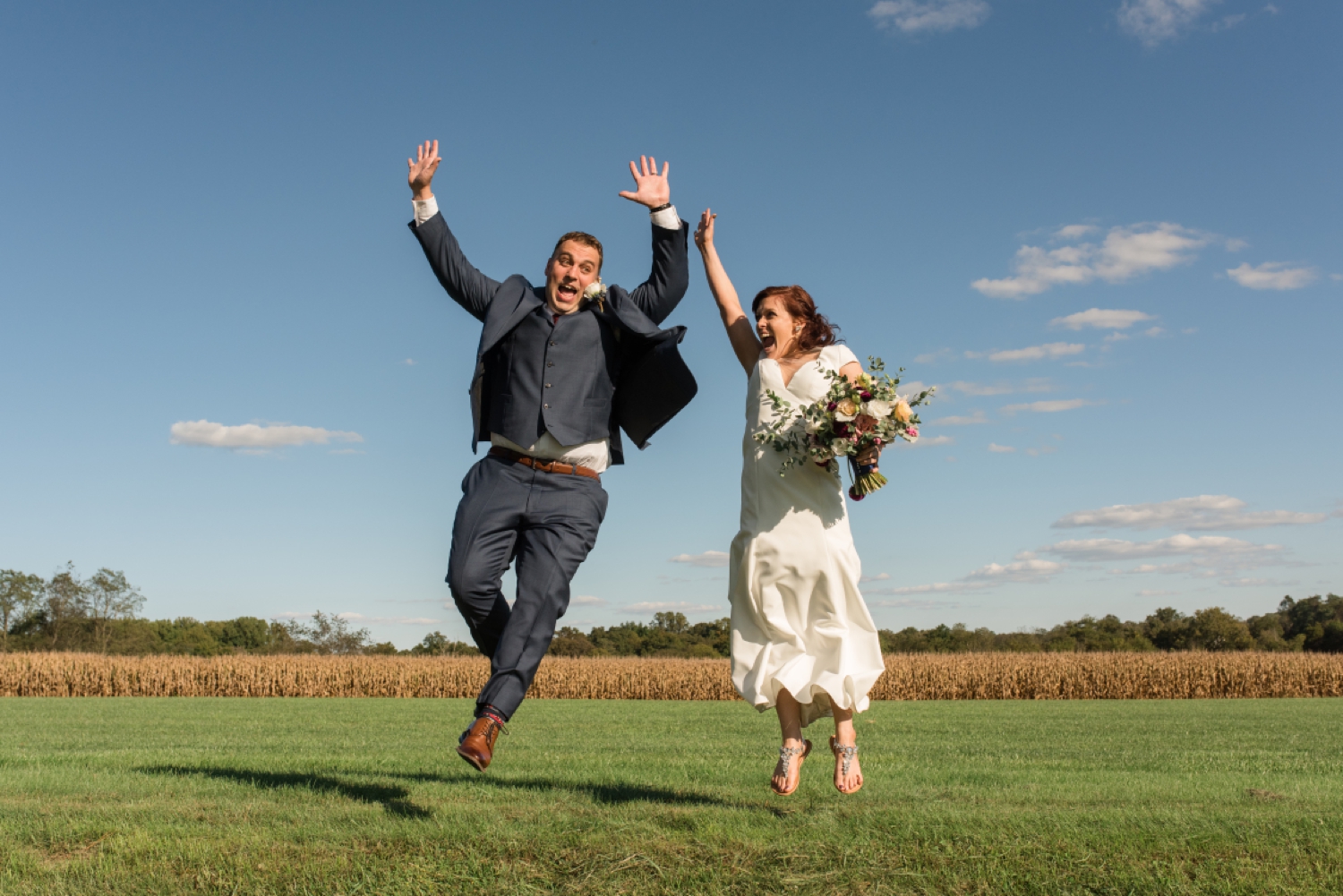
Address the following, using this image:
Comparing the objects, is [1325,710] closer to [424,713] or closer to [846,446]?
[424,713]

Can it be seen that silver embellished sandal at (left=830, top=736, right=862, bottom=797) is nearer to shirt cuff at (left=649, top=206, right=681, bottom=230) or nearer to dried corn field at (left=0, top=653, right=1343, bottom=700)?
shirt cuff at (left=649, top=206, right=681, bottom=230)

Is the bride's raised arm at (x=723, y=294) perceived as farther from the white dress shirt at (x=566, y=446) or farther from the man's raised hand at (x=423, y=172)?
the man's raised hand at (x=423, y=172)

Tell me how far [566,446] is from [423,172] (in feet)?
6.67

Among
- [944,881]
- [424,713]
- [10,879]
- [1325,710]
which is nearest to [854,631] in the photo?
[944,881]

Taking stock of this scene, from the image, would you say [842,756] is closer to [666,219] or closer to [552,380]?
[552,380]

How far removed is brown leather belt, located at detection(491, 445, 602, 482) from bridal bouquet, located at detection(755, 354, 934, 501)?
1137mm

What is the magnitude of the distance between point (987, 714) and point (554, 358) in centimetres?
2937

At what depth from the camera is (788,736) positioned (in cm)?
582

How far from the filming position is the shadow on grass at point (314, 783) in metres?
6.27

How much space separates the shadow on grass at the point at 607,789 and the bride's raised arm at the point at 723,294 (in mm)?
2916

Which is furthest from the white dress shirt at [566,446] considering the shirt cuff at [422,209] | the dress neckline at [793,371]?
the dress neckline at [793,371]

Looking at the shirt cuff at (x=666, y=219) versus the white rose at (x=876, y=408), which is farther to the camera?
the shirt cuff at (x=666, y=219)

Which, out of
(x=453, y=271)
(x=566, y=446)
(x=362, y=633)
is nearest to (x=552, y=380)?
(x=566, y=446)

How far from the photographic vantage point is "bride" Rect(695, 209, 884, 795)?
5.79 m
